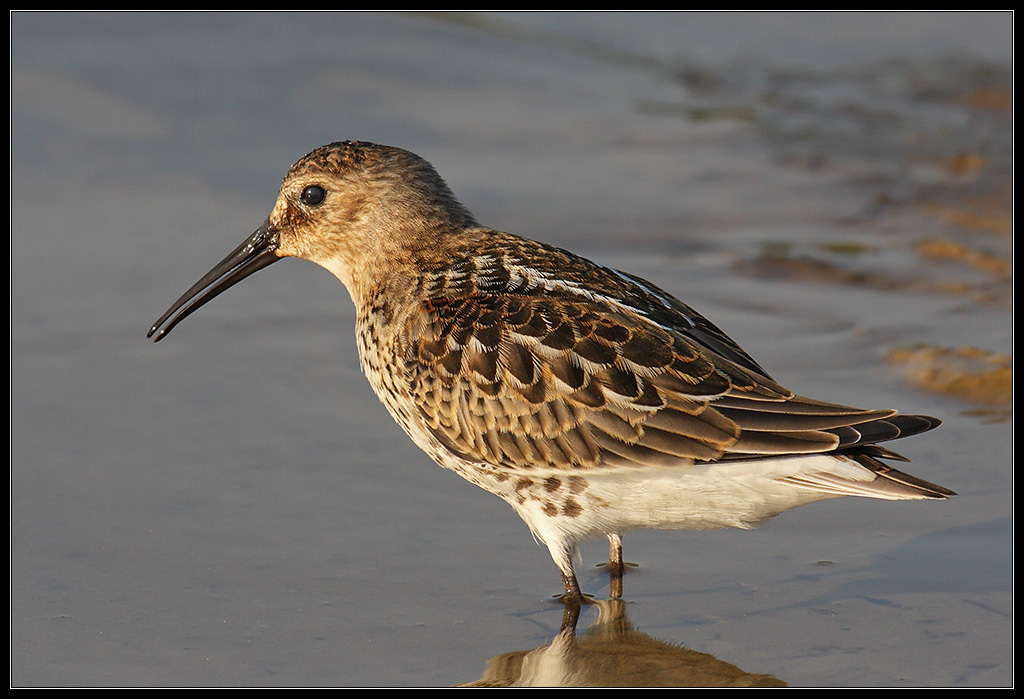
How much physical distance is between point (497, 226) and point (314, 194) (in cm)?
358

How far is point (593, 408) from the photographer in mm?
5723

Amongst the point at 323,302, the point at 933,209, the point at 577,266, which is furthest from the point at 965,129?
the point at 577,266

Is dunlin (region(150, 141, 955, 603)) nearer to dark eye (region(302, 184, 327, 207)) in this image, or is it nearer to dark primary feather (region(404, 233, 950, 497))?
dark primary feather (region(404, 233, 950, 497))

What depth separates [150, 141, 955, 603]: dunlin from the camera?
5520 mm

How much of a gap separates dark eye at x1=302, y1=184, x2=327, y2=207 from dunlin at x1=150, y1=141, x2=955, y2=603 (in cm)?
64

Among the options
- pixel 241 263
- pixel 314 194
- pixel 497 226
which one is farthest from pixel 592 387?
pixel 497 226

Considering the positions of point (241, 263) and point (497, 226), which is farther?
point (497, 226)

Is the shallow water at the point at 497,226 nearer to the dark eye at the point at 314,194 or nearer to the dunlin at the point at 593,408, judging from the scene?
the dunlin at the point at 593,408

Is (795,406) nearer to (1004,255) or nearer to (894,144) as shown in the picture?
(1004,255)

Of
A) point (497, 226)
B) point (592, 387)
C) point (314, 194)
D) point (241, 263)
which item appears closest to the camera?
point (592, 387)

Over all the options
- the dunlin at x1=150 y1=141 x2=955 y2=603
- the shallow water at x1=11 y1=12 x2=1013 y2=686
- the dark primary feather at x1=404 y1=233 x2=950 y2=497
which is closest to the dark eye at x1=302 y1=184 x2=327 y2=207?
the dunlin at x1=150 y1=141 x2=955 y2=603

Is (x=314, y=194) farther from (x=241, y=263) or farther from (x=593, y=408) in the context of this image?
(x=593, y=408)

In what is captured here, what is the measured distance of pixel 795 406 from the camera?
18.3 feet

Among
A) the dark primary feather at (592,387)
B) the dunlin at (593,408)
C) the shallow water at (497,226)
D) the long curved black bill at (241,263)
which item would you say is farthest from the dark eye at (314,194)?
the shallow water at (497,226)
